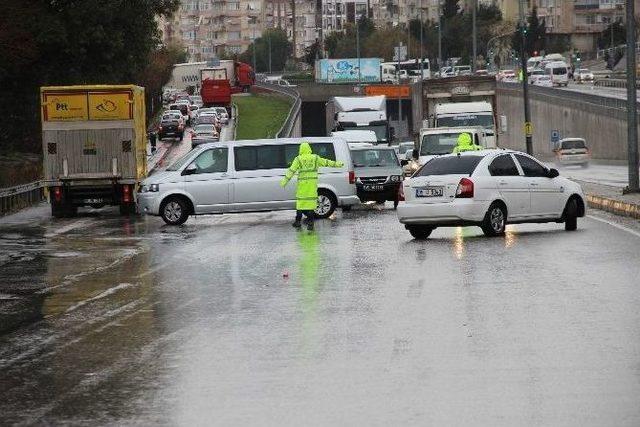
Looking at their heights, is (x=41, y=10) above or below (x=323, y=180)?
above

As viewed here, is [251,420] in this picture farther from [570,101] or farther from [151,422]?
[570,101]

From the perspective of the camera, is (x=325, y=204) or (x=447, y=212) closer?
(x=447, y=212)

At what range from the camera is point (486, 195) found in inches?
1059

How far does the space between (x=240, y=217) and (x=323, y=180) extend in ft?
9.20

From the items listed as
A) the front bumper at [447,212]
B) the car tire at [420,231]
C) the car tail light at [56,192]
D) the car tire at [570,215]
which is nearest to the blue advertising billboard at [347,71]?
the car tail light at [56,192]

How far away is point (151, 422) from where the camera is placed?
32.6ft

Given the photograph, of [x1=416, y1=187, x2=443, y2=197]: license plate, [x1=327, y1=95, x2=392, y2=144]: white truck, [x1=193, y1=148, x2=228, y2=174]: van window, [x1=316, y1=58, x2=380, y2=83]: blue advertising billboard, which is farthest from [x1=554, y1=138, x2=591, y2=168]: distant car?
[x1=316, y1=58, x2=380, y2=83]: blue advertising billboard

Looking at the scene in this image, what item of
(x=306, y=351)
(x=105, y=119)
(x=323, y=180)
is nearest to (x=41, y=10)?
(x=105, y=119)

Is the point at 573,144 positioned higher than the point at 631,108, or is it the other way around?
the point at 631,108

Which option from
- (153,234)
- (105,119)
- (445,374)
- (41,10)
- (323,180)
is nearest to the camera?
(445,374)

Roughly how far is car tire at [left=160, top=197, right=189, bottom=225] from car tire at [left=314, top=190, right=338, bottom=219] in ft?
9.32

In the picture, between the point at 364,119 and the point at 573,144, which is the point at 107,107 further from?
the point at 573,144

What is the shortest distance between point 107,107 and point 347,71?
133579mm

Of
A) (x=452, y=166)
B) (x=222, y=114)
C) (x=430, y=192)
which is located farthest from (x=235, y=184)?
(x=222, y=114)
